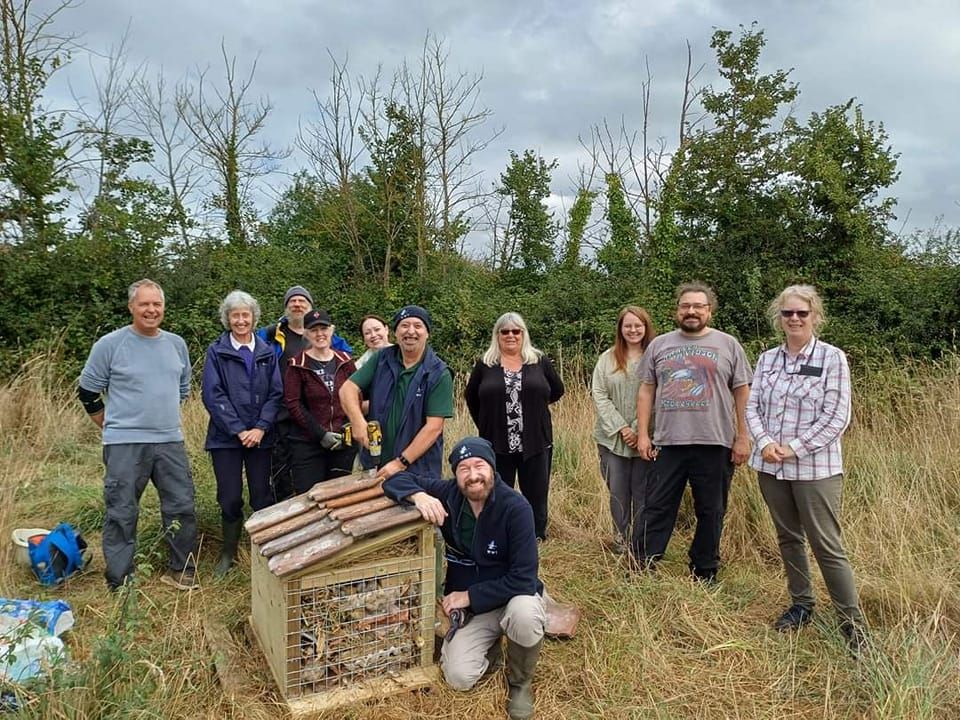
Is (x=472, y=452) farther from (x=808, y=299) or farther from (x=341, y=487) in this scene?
(x=808, y=299)

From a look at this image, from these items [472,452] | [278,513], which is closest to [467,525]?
[472,452]

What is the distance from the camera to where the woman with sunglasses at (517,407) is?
4.09 metres

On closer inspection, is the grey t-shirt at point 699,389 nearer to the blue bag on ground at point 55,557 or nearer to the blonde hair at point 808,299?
the blonde hair at point 808,299

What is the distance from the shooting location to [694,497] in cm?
366

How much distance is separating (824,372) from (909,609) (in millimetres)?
1227

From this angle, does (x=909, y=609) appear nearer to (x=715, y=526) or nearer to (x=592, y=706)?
(x=715, y=526)

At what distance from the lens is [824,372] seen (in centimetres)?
299

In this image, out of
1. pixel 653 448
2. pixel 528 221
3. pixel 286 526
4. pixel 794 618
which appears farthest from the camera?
pixel 528 221

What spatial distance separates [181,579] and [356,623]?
5.41 ft

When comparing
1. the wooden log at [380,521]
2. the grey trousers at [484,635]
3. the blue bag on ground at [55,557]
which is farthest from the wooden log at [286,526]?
the blue bag on ground at [55,557]

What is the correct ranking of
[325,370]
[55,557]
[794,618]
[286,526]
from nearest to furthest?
[286,526]
[794,618]
[55,557]
[325,370]

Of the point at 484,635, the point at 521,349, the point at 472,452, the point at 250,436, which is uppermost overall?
the point at 521,349

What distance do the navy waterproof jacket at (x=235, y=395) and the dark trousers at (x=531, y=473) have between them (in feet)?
4.80

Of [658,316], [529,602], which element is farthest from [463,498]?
[658,316]
